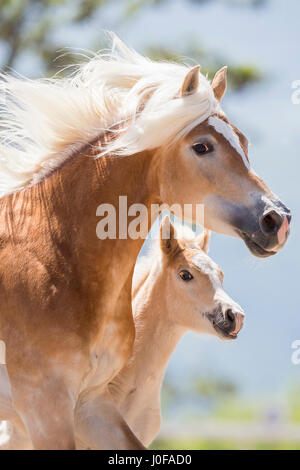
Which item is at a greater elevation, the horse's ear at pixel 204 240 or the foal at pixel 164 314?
the horse's ear at pixel 204 240

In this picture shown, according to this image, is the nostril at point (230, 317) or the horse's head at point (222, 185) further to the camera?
the nostril at point (230, 317)

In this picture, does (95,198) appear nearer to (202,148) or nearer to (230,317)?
(202,148)

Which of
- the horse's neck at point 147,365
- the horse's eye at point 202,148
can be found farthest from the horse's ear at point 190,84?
the horse's neck at point 147,365

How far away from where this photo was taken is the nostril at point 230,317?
5414 millimetres

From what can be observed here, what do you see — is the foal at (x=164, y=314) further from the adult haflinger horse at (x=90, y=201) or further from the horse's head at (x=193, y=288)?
the adult haflinger horse at (x=90, y=201)

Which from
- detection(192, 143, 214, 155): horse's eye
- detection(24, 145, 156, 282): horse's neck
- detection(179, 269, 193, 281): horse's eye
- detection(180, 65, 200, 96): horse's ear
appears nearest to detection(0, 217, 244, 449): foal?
detection(179, 269, 193, 281): horse's eye

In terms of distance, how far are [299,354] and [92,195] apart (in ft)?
10.1

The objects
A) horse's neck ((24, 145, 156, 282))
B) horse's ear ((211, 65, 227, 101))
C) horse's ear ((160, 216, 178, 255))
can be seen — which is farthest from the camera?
horse's ear ((160, 216, 178, 255))

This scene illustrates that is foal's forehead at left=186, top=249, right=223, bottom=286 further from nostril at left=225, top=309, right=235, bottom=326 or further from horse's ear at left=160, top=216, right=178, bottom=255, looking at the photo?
nostril at left=225, top=309, right=235, bottom=326

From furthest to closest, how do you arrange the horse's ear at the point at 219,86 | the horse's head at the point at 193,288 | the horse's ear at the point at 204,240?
the horse's ear at the point at 204,240 < the horse's head at the point at 193,288 < the horse's ear at the point at 219,86

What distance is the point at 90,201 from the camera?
4.18m

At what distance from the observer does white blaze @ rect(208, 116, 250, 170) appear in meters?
4.10

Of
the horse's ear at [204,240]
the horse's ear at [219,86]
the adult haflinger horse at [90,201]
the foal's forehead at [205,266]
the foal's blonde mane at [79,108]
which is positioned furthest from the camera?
the horse's ear at [204,240]

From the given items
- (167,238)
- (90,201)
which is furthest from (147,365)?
(90,201)
